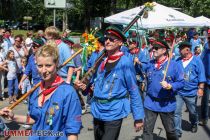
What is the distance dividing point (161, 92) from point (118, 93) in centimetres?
148

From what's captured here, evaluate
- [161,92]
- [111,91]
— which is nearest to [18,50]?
[161,92]

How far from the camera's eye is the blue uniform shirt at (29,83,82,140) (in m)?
3.25

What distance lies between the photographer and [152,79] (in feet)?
20.1

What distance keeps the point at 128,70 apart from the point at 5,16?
4858 cm

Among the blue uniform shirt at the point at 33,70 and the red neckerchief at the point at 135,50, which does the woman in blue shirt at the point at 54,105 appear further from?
the red neckerchief at the point at 135,50

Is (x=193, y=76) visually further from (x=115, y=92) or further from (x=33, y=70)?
(x=115, y=92)

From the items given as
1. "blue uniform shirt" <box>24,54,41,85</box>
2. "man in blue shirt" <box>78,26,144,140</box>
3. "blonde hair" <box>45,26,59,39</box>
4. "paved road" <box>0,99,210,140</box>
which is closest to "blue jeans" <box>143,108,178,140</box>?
"man in blue shirt" <box>78,26,144,140</box>

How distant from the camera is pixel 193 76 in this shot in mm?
7738

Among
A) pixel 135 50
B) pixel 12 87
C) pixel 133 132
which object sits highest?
pixel 135 50

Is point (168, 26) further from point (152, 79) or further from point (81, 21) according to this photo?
point (81, 21)

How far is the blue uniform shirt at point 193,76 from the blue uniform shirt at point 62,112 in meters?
4.68

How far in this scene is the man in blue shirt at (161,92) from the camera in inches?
235

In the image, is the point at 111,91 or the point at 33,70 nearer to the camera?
the point at 111,91

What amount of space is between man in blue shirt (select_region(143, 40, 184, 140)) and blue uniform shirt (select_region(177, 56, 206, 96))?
1636 millimetres
